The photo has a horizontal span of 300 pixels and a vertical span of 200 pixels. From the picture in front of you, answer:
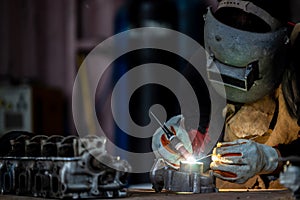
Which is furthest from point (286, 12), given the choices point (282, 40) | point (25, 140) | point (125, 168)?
point (25, 140)

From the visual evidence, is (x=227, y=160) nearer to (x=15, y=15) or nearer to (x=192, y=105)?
(x=192, y=105)

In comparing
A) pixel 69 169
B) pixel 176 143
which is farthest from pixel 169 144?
pixel 69 169

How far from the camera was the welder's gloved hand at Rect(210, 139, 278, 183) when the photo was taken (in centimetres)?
211

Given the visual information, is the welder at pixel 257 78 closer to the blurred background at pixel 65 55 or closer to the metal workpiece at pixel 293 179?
the metal workpiece at pixel 293 179

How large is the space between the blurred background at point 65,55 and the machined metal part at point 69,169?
2024 mm

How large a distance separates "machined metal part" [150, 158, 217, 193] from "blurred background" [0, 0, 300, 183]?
176 cm

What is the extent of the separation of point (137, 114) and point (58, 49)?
1018 millimetres

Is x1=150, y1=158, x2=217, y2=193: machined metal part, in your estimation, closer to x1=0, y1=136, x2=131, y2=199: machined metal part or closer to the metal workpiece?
x1=0, y1=136, x2=131, y2=199: machined metal part

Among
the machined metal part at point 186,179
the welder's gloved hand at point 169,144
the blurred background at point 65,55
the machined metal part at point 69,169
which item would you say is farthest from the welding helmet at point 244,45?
the blurred background at point 65,55

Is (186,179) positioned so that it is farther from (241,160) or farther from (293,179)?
(293,179)

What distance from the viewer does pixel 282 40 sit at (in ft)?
7.64

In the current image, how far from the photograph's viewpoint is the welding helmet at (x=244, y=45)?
2.27 meters

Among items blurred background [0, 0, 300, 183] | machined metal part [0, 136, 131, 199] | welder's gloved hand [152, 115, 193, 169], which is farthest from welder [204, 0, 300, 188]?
blurred background [0, 0, 300, 183]

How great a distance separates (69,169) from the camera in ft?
6.05
